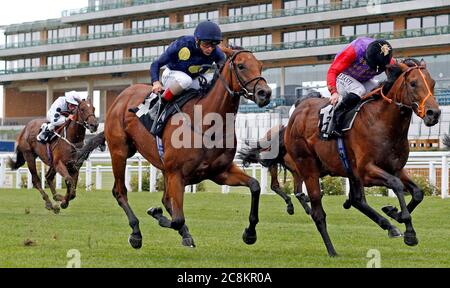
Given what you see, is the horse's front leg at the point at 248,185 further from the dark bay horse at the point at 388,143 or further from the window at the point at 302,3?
the window at the point at 302,3

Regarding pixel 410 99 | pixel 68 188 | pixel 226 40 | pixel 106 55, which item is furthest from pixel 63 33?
pixel 410 99

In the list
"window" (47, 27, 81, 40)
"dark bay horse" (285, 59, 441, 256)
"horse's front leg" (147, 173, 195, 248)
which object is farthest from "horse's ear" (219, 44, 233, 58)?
"window" (47, 27, 81, 40)

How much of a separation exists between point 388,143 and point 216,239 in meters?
2.34

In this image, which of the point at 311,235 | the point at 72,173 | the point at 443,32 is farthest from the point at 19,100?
the point at 311,235

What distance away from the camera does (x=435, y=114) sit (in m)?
7.29

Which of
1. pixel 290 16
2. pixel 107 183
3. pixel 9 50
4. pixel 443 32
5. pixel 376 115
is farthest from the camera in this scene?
pixel 9 50

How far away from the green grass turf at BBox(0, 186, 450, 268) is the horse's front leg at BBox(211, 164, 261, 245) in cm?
18

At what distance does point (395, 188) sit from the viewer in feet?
24.3

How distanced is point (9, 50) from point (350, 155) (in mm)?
66839

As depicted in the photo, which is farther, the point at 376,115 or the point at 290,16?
the point at 290,16

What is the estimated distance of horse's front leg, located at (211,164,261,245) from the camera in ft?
25.2

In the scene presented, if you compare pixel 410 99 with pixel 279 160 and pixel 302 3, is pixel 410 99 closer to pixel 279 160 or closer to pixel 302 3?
pixel 279 160

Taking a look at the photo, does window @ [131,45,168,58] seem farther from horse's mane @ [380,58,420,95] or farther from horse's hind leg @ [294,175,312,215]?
horse's mane @ [380,58,420,95]

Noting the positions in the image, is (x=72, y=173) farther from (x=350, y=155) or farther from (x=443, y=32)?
(x=443, y=32)
